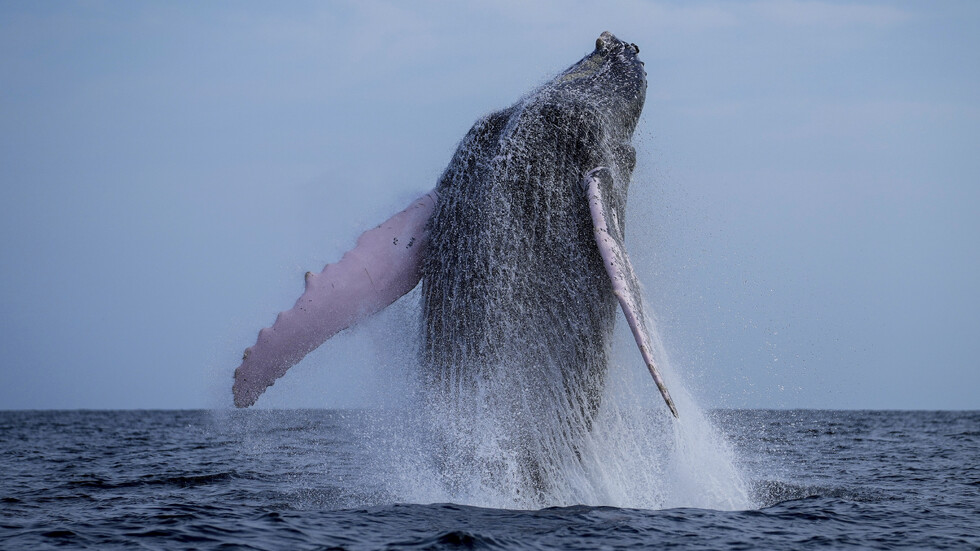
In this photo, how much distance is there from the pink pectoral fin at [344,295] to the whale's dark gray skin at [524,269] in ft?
0.61

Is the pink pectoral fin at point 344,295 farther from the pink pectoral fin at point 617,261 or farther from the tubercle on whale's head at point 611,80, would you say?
the tubercle on whale's head at point 611,80

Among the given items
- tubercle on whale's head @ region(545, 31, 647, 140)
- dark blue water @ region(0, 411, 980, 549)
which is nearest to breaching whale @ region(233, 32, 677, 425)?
tubercle on whale's head @ region(545, 31, 647, 140)

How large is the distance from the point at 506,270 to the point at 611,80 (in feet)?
7.49

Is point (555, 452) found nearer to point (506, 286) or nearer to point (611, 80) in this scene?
point (506, 286)

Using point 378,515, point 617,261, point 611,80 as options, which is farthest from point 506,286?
point 611,80

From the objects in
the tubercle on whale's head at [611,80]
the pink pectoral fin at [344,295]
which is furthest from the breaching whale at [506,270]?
the tubercle on whale's head at [611,80]

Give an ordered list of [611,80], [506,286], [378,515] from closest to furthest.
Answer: [378,515] < [506,286] < [611,80]

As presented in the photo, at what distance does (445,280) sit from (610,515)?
2.46 meters

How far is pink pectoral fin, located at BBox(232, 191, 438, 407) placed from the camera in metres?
7.79

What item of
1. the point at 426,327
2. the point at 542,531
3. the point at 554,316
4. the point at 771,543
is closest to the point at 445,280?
the point at 426,327

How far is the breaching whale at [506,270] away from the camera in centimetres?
781

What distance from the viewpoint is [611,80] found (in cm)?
873

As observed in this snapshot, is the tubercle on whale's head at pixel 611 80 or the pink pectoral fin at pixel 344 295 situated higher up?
the tubercle on whale's head at pixel 611 80

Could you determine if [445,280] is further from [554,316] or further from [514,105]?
[514,105]
